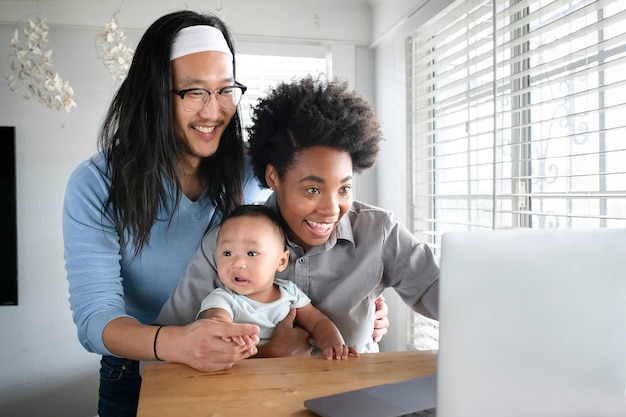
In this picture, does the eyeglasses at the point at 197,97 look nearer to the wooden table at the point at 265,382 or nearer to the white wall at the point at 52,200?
the wooden table at the point at 265,382

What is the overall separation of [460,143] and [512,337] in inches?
88.9

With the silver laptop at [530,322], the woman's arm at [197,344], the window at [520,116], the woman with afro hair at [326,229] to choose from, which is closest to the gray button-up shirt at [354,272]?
the woman with afro hair at [326,229]

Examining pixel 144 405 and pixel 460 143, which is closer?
pixel 144 405

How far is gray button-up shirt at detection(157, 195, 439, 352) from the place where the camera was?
57.4 inches

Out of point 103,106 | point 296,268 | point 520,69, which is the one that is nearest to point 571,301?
point 296,268

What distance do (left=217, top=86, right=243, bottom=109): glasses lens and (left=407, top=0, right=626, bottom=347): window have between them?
3.46 ft

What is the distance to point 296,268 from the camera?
1.50 metres

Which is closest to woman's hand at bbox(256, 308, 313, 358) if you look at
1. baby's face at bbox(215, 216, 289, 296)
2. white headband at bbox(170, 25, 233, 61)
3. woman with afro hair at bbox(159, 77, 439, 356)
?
woman with afro hair at bbox(159, 77, 439, 356)

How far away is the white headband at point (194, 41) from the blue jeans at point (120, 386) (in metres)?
0.86

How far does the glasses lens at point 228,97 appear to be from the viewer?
153 centimetres

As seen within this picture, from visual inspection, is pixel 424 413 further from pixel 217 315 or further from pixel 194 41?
pixel 194 41

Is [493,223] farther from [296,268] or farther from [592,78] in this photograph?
[296,268]

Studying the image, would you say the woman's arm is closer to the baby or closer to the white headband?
the baby

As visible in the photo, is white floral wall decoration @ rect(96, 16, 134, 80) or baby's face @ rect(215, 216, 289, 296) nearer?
baby's face @ rect(215, 216, 289, 296)
